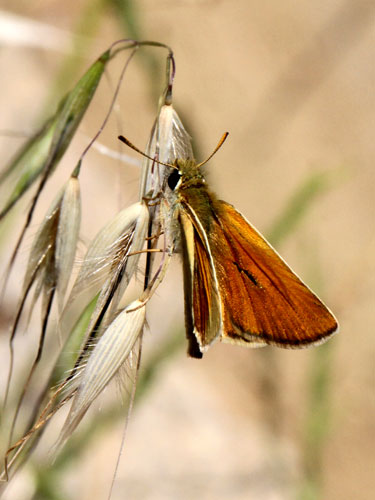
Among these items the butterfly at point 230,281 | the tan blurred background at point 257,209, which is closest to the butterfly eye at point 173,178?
the butterfly at point 230,281

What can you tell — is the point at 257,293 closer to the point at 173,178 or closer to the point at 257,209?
the point at 173,178

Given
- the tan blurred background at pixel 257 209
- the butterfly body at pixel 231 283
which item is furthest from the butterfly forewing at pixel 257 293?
the tan blurred background at pixel 257 209

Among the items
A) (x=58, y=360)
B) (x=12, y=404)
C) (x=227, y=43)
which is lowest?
(x=12, y=404)

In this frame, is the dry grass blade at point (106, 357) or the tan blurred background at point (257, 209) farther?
the tan blurred background at point (257, 209)

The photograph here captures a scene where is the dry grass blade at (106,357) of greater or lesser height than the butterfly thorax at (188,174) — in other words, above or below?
below

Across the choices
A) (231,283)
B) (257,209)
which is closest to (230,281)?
(231,283)

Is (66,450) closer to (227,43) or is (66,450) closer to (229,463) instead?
(229,463)

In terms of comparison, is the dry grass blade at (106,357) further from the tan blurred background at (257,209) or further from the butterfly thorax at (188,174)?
the tan blurred background at (257,209)

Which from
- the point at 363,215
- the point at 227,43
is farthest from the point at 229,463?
the point at 227,43
